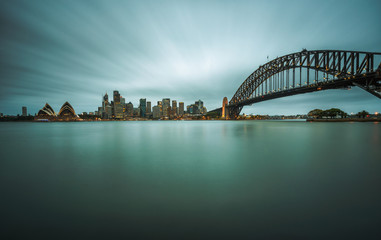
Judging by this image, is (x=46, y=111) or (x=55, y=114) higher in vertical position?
(x=46, y=111)

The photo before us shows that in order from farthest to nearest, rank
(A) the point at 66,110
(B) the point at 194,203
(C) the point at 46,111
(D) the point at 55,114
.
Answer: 1. (A) the point at 66,110
2. (D) the point at 55,114
3. (C) the point at 46,111
4. (B) the point at 194,203

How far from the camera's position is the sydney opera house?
125363 millimetres

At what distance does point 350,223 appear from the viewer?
2533 mm

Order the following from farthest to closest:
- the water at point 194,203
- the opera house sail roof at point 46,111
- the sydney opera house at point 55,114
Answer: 1. the sydney opera house at point 55,114
2. the opera house sail roof at point 46,111
3. the water at point 194,203

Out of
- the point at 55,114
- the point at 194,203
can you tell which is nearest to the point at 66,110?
the point at 55,114

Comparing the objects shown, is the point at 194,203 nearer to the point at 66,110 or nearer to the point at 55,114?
the point at 66,110

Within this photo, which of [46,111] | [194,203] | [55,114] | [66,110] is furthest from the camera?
[66,110]

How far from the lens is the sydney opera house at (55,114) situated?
125 m

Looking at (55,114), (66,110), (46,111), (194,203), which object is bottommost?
(194,203)

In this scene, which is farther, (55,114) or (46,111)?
(55,114)

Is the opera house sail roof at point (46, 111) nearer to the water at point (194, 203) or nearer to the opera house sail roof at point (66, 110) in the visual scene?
the opera house sail roof at point (66, 110)

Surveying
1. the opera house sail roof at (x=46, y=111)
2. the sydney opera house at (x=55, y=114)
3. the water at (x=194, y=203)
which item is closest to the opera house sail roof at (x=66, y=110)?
the sydney opera house at (x=55, y=114)

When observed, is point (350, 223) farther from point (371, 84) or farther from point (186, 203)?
point (371, 84)

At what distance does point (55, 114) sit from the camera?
5192 inches
